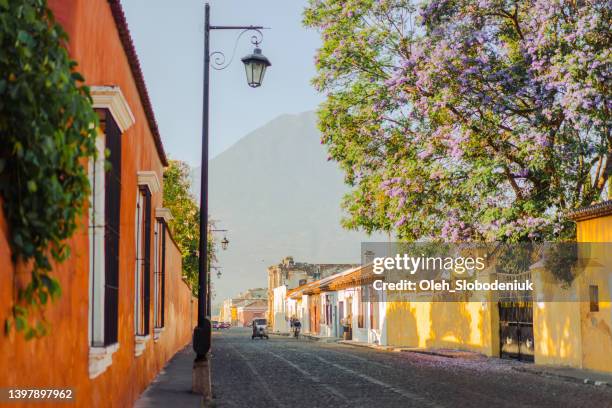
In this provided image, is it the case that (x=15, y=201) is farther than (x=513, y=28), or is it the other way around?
(x=513, y=28)

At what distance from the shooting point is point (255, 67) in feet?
48.9

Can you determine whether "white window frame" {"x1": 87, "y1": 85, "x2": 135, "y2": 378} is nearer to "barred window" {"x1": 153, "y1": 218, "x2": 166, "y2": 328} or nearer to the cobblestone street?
the cobblestone street

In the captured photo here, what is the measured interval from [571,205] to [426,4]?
6993 millimetres

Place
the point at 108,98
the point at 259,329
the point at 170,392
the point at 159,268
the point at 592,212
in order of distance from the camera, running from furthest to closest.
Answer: the point at 259,329, the point at 592,212, the point at 159,268, the point at 170,392, the point at 108,98

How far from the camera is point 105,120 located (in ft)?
26.3

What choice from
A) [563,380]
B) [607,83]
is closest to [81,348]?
[563,380]

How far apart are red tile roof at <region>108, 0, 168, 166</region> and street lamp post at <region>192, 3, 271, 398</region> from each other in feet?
3.77

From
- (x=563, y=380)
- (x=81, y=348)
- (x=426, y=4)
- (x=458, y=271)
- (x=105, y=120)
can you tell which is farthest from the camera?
(x=458, y=271)

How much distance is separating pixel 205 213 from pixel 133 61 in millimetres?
3724

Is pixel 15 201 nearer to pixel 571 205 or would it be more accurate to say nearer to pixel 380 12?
pixel 571 205

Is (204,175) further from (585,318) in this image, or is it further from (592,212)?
(585,318)

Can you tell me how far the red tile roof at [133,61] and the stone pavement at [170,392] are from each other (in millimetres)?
4962

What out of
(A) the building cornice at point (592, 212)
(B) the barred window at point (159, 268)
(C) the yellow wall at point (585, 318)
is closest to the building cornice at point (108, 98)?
(B) the barred window at point (159, 268)

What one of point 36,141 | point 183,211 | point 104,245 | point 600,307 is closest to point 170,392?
point 104,245
